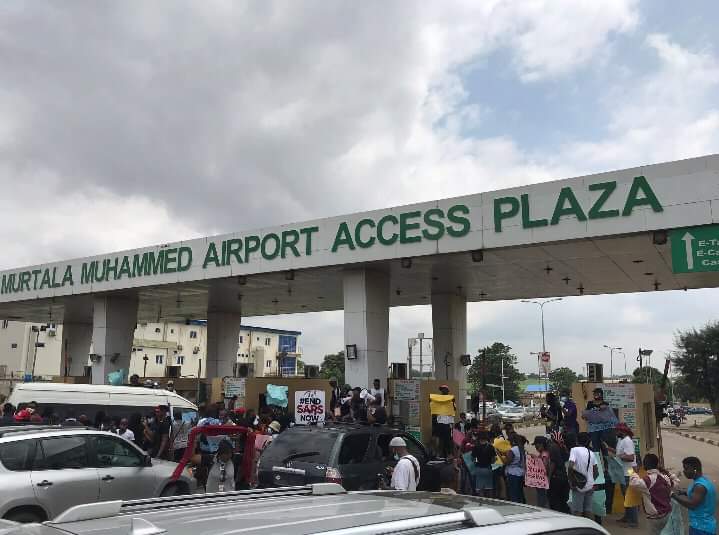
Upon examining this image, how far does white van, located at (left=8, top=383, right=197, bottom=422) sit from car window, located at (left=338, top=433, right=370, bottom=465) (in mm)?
6716

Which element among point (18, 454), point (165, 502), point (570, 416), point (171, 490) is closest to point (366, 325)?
point (570, 416)

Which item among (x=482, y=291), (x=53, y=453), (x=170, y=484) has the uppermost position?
(x=482, y=291)

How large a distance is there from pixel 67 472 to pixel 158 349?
69.9 meters

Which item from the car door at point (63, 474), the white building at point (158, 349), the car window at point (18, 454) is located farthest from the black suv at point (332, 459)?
the white building at point (158, 349)

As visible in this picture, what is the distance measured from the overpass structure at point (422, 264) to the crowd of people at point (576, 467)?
3.71 metres

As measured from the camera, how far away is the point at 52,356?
68.2 meters

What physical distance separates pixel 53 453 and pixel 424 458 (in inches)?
211

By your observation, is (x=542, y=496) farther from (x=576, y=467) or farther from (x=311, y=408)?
(x=311, y=408)

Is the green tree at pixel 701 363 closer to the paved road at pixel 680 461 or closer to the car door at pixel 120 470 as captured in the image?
the paved road at pixel 680 461

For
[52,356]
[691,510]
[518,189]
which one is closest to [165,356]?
[52,356]

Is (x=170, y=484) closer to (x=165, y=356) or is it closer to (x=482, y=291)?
(x=482, y=291)

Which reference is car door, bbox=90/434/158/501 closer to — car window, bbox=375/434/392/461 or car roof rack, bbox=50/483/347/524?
car window, bbox=375/434/392/461

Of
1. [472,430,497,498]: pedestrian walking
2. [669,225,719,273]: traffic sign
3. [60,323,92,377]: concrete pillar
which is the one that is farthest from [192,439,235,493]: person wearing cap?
[60,323,92,377]: concrete pillar

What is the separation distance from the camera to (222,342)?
92.7ft
